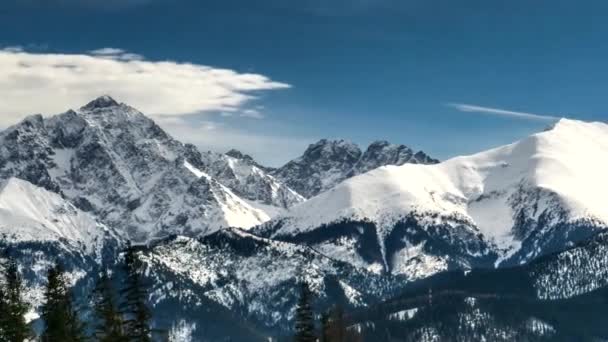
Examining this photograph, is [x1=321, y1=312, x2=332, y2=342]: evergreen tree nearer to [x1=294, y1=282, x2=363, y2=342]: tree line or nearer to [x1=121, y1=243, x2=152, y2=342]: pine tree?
[x1=294, y1=282, x2=363, y2=342]: tree line

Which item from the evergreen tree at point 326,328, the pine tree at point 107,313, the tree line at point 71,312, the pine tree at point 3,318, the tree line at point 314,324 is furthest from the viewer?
the evergreen tree at point 326,328

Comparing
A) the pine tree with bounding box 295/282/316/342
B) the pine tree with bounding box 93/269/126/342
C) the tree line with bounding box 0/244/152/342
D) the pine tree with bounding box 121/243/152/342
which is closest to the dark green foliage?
the pine tree with bounding box 295/282/316/342

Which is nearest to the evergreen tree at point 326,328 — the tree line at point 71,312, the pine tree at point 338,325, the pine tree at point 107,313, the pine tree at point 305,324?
the pine tree at point 338,325

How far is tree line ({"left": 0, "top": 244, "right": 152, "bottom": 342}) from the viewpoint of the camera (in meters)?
92.1

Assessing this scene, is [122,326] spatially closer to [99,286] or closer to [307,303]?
[99,286]

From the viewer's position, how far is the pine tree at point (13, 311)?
348 ft

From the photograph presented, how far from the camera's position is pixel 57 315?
111312 mm

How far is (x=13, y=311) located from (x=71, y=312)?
685 centimetres

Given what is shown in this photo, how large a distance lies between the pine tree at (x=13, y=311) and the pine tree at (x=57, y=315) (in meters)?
2.39

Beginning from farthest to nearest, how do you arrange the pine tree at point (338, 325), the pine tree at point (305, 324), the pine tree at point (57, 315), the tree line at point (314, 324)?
the pine tree at point (338, 325) → the tree line at point (314, 324) → the pine tree at point (305, 324) → the pine tree at point (57, 315)

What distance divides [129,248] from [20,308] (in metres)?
24.1

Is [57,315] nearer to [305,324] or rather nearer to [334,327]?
[305,324]

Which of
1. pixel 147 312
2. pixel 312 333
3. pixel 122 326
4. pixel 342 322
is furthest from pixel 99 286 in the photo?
pixel 342 322

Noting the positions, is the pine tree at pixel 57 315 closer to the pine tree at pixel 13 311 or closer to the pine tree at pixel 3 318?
the pine tree at pixel 13 311
